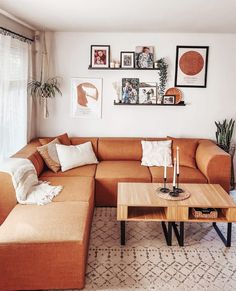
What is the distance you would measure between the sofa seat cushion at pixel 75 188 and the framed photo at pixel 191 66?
2.12 meters

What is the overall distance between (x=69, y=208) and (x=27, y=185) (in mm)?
555

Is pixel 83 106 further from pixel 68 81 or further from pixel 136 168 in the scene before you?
pixel 136 168

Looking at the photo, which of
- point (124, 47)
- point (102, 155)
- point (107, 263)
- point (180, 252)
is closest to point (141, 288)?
point (107, 263)

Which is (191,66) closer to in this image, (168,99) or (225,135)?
(168,99)

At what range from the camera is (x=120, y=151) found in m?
4.50

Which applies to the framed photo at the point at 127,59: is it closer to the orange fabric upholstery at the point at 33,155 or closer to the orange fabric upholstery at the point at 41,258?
the orange fabric upholstery at the point at 33,155

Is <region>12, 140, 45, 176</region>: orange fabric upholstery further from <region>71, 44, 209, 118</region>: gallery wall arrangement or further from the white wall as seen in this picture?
<region>71, 44, 209, 118</region>: gallery wall arrangement

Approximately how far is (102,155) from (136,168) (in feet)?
2.05

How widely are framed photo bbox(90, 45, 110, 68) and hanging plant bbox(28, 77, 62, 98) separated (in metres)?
0.63

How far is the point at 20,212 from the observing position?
2.73 m

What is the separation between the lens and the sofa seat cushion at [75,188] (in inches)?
122

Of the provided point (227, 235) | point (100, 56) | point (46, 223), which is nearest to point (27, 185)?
point (46, 223)

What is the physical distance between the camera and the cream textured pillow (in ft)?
13.0

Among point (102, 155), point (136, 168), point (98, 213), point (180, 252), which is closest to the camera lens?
point (180, 252)
